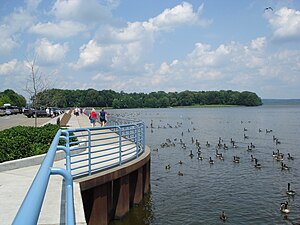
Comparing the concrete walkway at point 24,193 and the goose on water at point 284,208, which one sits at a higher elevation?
the concrete walkway at point 24,193

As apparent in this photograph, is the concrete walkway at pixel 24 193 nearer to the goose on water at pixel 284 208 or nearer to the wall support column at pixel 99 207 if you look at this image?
the wall support column at pixel 99 207

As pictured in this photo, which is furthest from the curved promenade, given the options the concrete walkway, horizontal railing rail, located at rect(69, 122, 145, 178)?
horizontal railing rail, located at rect(69, 122, 145, 178)

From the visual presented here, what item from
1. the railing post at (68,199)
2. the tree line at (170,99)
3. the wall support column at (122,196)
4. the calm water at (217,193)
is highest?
the tree line at (170,99)

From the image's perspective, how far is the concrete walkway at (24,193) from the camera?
5.97 metres

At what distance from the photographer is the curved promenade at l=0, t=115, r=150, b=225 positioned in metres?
6.28

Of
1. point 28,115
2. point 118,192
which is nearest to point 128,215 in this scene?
point 118,192

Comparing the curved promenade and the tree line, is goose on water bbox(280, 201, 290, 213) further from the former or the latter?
the tree line

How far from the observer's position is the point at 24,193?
7.78 m

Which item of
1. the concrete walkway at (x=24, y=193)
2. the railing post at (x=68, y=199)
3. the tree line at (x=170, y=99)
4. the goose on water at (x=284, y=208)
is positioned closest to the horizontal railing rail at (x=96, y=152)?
the concrete walkway at (x=24, y=193)

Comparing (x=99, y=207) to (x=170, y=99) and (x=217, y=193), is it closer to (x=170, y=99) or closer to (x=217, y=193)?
(x=217, y=193)

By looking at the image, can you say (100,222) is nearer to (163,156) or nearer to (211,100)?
(163,156)

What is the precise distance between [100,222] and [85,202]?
734mm

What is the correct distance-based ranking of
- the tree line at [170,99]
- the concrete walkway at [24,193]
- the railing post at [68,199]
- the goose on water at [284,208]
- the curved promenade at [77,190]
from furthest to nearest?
the tree line at [170,99]
the goose on water at [284,208]
the curved promenade at [77,190]
the concrete walkway at [24,193]
the railing post at [68,199]

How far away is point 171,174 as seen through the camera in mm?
19703
